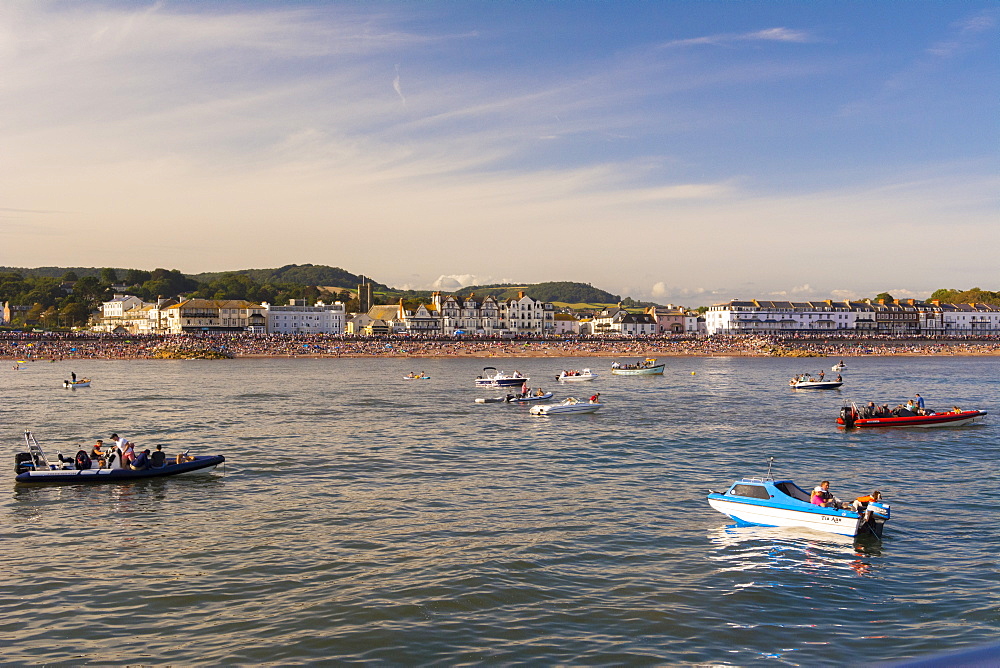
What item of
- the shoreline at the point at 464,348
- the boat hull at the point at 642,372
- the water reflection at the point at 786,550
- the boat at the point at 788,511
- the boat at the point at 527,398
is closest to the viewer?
the water reflection at the point at 786,550

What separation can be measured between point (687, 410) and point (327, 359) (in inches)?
3368

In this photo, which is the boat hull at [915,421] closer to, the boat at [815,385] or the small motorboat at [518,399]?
the small motorboat at [518,399]

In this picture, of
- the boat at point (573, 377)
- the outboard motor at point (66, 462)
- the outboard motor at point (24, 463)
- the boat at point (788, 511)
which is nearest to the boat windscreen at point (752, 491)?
the boat at point (788, 511)

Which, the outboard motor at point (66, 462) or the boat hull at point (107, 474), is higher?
the outboard motor at point (66, 462)

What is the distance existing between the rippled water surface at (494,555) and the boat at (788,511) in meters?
0.40

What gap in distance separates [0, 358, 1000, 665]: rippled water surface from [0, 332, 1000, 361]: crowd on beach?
92692 millimetres

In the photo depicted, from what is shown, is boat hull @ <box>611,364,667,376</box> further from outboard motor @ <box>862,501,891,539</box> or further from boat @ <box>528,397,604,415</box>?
outboard motor @ <box>862,501,891,539</box>

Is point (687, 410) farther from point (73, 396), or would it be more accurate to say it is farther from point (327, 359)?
point (327, 359)

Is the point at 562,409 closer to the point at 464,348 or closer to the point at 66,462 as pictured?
the point at 66,462

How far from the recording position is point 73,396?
5988cm

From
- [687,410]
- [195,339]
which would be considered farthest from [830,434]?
[195,339]

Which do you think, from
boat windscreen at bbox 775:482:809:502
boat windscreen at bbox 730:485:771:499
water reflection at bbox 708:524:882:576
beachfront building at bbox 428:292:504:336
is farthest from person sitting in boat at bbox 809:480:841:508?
beachfront building at bbox 428:292:504:336

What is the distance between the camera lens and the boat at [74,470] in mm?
26922

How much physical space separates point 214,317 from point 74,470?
175019 millimetres
